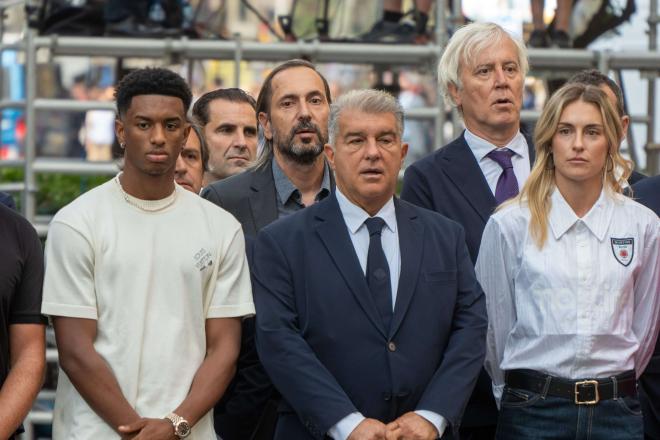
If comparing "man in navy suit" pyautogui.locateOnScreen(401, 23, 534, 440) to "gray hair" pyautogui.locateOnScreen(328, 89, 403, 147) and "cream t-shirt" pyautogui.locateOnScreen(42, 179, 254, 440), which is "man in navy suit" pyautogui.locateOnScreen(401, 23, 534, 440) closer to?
"gray hair" pyautogui.locateOnScreen(328, 89, 403, 147)

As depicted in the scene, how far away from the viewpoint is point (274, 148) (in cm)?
616

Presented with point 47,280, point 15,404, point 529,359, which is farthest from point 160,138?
point 529,359

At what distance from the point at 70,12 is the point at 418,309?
444cm

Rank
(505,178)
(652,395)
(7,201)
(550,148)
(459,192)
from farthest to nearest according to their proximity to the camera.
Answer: (505,178) < (459,192) < (652,395) < (7,201) < (550,148)

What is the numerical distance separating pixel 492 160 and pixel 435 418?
4.39ft

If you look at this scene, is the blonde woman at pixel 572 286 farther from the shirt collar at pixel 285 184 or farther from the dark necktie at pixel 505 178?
the shirt collar at pixel 285 184

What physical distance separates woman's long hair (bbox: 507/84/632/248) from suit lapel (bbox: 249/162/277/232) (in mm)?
978

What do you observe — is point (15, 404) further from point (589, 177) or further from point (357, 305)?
point (589, 177)

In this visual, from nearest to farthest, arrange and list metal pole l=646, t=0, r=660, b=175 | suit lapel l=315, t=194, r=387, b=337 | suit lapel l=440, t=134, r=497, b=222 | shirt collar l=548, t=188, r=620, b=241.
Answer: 1. suit lapel l=315, t=194, r=387, b=337
2. shirt collar l=548, t=188, r=620, b=241
3. suit lapel l=440, t=134, r=497, b=222
4. metal pole l=646, t=0, r=660, b=175

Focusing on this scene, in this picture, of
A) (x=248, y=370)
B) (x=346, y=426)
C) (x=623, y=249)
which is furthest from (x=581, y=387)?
(x=248, y=370)

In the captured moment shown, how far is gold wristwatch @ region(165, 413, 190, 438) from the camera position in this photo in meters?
4.90

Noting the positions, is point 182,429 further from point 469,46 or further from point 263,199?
point 469,46

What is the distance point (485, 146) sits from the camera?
19.6 ft

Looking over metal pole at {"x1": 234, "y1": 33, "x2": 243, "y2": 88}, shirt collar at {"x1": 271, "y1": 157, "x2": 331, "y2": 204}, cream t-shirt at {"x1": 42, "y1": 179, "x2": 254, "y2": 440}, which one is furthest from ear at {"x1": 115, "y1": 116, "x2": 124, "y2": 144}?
metal pole at {"x1": 234, "y1": 33, "x2": 243, "y2": 88}
